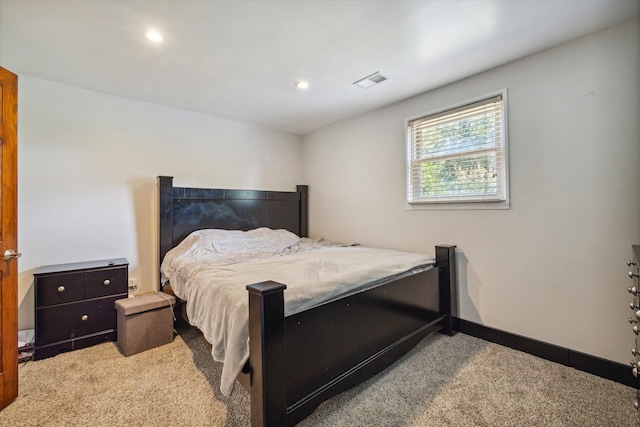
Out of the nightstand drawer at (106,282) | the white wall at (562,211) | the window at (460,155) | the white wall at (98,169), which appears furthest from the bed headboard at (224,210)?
the white wall at (562,211)

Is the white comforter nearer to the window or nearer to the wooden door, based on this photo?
the window

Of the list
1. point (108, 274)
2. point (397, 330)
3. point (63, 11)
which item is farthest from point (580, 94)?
point (108, 274)

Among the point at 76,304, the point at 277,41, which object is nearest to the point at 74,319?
the point at 76,304

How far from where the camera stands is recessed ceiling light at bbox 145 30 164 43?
6.11ft

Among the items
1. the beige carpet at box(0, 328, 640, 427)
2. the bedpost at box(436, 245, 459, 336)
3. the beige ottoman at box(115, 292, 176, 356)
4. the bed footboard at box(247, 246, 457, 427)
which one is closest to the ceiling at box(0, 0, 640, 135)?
the bedpost at box(436, 245, 459, 336)

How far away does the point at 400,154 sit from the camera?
3055 mm

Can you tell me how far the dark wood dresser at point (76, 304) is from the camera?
2.19 metres

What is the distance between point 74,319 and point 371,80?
→ 3.32 meters

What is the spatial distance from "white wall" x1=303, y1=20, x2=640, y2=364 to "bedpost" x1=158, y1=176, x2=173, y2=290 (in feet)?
8.41

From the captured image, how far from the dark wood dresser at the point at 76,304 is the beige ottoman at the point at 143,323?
0.19 m

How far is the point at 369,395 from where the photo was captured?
1715 mm

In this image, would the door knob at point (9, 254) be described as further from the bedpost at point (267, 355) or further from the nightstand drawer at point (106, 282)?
the bedpost at point (267, 355)

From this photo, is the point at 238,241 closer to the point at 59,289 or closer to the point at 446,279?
the point at 59,289

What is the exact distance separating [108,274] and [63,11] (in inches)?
77.5
